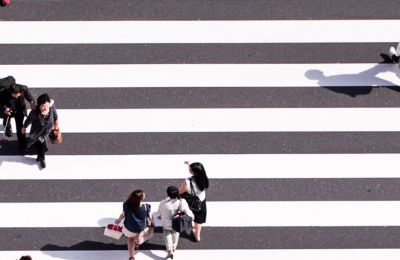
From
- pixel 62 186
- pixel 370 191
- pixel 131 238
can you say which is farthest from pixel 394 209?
pixel 62 186

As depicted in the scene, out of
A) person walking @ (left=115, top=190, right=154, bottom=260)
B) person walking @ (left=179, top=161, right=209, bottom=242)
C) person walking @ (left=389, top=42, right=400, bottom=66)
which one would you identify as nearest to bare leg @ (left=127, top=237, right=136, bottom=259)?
person walking @ (left=115, top=190, right=154, bottom=260)

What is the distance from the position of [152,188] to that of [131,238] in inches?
47.4

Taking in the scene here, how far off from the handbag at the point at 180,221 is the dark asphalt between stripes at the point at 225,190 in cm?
122

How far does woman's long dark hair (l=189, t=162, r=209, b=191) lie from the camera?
344 inches

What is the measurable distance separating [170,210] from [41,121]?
2341mm

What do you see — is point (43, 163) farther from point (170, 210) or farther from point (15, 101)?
point (170, 210)

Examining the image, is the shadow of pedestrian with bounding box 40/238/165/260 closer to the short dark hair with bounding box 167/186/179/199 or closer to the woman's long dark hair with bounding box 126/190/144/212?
the woman's long dark hair with bounding box 126/190/144/212

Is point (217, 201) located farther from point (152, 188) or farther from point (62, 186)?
point (62, 186)

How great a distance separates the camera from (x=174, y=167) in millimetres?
10227

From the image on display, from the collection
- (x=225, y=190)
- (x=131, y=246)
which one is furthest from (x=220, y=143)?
(x=131, y=246)

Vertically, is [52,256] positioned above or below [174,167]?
below

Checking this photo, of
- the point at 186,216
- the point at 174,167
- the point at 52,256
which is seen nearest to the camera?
the point at 186,216

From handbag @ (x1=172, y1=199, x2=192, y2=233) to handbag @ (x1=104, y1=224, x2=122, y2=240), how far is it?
921 mm

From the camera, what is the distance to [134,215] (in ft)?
28.6
